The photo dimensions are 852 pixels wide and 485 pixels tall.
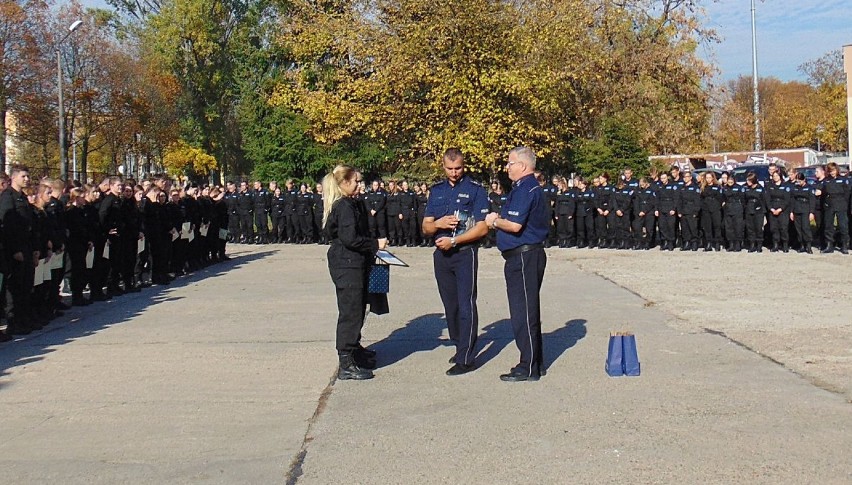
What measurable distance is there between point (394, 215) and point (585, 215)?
5.41 m

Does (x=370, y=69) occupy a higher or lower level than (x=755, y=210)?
higher

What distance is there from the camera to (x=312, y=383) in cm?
830

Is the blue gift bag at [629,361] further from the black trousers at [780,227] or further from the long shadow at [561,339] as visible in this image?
the black trousers at [780,227]

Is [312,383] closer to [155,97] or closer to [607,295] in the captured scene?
[607,295]

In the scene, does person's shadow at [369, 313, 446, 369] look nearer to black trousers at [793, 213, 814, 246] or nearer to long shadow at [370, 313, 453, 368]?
long shadow at [370, 313, 453, 368]

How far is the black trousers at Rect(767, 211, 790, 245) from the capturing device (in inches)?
830

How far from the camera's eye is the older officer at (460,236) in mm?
8469

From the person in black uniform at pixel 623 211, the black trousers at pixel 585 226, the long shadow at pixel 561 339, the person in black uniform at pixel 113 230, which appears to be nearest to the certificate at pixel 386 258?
the long shadow at pixel 561 339

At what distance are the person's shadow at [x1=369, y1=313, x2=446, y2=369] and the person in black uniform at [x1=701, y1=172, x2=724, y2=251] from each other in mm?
12005

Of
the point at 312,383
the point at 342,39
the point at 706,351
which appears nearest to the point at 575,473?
the point at 312,383

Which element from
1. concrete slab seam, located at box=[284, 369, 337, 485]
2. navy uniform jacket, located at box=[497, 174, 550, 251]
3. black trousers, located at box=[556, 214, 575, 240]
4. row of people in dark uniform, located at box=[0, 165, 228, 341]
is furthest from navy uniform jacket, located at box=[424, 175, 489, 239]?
black trousers, located at box=[556, 214, 575, 240]

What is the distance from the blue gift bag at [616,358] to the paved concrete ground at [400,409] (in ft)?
0.40

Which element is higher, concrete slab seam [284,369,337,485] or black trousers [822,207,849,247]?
black trousers [822,207,849,247]

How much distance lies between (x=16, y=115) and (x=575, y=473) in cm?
4028
